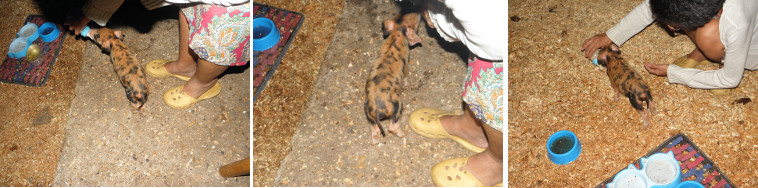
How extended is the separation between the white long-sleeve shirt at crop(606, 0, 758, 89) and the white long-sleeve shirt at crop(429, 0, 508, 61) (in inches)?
43.2

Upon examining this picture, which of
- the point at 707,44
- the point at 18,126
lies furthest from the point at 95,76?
the point at 707,44

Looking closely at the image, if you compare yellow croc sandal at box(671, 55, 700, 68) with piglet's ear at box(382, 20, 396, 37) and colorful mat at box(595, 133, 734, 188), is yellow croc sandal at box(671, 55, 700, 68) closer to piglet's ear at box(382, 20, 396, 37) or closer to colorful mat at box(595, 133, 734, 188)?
colorful mat at box(595, 133, 734, 188)

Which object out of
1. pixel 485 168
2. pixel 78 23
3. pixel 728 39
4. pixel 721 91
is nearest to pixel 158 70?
pixel 78 23

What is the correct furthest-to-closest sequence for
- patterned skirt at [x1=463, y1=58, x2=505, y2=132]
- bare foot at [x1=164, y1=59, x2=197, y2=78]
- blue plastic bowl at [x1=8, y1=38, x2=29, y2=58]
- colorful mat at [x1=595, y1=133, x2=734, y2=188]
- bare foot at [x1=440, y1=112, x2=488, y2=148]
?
blue plastic bowl at [x1=8, y1=38, x2=29, y2=58] → bare foot at [x1=164, y1=59, x2=197, y2=78] → colorful mat at [x1=595, y1=133, x2=734, y2=188] → bare foot at [x1=440, y1=112, x2=488, y2=148] → patterned skirt at [x1=463, y1=58, x2=505, y2=132]

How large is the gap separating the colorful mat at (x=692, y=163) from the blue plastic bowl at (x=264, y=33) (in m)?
1.35

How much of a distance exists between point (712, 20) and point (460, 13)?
130 centimetres

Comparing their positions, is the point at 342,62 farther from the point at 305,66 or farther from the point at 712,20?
the point at 712,20

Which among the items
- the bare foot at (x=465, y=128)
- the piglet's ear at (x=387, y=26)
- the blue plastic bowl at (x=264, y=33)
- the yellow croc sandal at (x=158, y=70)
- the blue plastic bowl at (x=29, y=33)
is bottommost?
the blue plastic bowl at (x=29, y=33)

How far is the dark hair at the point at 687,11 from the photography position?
6.55ft

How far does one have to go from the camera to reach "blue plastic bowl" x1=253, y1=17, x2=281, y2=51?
1.93 m

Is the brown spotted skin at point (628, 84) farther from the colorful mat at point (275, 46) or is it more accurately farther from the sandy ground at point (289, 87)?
the colorful mat at point (275, 46)

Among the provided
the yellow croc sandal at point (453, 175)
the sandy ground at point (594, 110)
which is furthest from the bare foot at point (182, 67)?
the sandy ground at point (594, 110)

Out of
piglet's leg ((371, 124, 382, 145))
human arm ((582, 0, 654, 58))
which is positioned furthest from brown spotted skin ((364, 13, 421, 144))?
human arm ((582, 0, 654, 58))

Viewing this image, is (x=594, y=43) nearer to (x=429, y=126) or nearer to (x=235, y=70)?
(x=429, y=126)
